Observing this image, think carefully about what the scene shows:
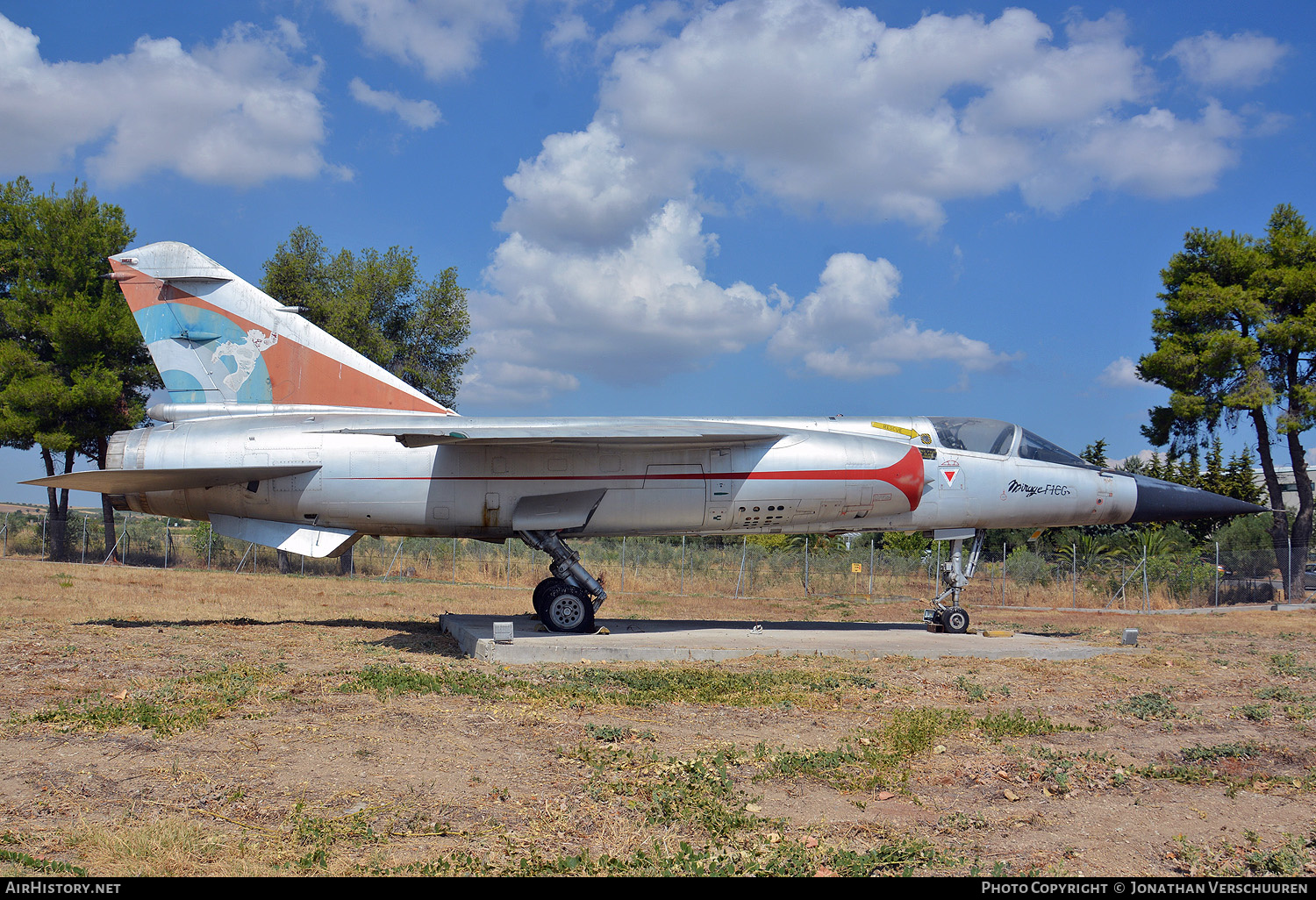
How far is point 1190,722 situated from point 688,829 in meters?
5.28

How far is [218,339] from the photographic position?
11.8 metres

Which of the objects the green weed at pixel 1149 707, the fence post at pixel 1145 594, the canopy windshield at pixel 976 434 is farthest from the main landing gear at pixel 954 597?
the fence post at pixel 1145 594

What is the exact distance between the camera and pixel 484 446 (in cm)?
1114

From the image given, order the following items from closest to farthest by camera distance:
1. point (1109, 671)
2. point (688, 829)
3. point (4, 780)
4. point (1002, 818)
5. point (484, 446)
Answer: point (688, 829), point (1002, 818), point (4, 780), point (1109, 671), point (484, 446)

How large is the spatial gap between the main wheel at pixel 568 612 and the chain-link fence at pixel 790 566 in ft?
32.1

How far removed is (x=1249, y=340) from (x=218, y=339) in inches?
1040

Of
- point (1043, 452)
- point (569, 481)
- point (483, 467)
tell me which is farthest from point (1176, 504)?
point (483, 467)

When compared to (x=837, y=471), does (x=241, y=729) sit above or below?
below

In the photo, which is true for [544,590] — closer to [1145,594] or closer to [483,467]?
[483,467]

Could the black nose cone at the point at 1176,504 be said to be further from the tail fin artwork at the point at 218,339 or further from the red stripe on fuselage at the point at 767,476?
the tail fin artwork at the point at 218,339

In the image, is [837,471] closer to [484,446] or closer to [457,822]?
[484,446]

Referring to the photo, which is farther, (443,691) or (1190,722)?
(443,691)

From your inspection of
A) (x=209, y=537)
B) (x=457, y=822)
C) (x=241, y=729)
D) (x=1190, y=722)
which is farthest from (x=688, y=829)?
(x=209, y=537)

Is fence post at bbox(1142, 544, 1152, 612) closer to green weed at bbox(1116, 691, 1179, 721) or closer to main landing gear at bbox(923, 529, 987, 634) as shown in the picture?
main landing gear at bbox(923, 529, 987, 634)
